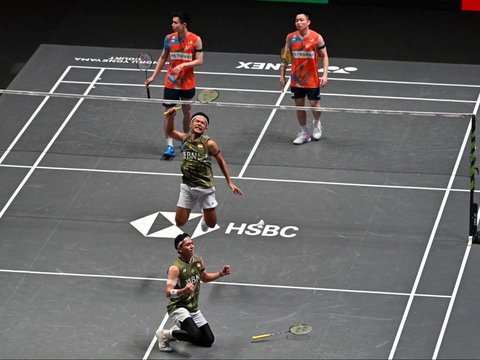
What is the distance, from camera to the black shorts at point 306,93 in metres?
25.6

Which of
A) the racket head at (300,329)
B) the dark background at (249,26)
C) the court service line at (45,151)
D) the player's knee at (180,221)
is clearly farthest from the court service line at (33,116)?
the racket head at (300,329)

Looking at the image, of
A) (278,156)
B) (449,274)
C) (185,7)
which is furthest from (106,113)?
(449,274)

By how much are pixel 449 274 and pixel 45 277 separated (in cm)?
557

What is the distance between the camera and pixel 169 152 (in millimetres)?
25547

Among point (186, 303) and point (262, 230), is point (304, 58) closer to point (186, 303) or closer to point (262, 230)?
point (262, 230)

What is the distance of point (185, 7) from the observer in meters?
32.0

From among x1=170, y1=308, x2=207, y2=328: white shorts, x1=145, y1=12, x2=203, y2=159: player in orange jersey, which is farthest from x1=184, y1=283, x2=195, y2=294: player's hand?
x1=145, y1=12, x2=203, y2=159: player in orange jersey

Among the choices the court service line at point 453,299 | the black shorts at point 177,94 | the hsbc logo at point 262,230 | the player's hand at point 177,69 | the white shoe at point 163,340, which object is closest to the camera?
the white shoe at point 163,340

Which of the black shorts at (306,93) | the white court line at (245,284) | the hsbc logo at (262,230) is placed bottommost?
the hsbc logo at (262,230)

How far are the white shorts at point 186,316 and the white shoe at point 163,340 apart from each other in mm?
215

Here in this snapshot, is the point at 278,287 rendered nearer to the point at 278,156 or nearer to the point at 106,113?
the point at 278,156

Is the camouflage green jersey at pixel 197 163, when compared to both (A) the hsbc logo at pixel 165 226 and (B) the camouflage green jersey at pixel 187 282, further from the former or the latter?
(B) the camouflage green jersey at pixel 187 282

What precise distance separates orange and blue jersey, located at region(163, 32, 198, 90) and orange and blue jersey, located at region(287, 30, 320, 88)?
1592 mm

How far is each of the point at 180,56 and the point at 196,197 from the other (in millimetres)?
3374
